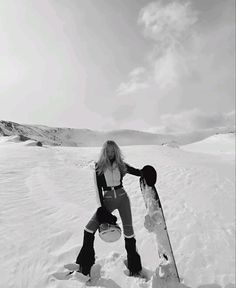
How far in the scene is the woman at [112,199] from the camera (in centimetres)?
446

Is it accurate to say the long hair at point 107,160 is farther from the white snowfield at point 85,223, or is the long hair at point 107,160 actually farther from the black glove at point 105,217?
the white snowfield at point 85,223

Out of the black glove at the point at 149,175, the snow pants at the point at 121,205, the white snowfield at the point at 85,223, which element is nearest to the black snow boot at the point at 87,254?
the white snowfield at the point at 85,223

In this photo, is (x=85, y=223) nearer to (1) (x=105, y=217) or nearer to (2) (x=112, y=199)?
(2) (x=112, y=199)

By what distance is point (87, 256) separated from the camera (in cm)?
445

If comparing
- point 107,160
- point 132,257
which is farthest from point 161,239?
point 107,160

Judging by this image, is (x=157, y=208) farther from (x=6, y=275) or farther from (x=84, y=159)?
(x=84, y=159)

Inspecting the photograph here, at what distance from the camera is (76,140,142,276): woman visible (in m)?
4.46

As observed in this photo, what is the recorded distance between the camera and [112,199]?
4578 mm

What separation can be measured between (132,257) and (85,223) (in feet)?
10.6

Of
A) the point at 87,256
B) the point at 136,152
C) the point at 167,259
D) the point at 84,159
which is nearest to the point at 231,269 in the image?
the point at 167,259

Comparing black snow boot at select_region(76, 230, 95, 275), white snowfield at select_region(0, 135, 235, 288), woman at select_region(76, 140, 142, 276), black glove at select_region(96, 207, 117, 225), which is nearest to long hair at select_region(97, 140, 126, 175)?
woman at select_region(76, 140, 142, 276)

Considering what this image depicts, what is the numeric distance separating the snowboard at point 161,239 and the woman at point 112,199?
13.6 inches

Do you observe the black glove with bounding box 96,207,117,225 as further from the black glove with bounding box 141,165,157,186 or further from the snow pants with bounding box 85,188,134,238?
the black glove with bounding box 141,165,157,186

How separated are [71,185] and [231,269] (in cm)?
790
